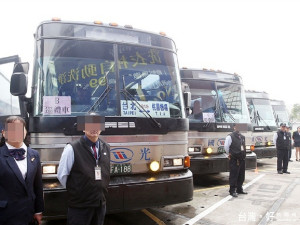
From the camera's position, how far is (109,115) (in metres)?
4.24

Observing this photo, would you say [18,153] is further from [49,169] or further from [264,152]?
[264,152]

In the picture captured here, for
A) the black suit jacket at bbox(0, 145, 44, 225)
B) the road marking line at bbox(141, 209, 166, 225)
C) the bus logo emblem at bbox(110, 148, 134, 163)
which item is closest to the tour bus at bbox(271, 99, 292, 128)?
the road marking line at bbox(141, 209, 166, 225)

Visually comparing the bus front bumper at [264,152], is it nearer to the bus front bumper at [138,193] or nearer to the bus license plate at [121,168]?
the bus front bumper at [138,193]

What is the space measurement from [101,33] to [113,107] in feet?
3.98

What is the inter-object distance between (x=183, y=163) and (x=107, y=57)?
208 centimetres

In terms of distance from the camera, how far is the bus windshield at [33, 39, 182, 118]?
162 inches

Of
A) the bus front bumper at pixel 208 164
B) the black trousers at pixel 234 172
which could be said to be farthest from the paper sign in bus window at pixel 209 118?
the black trousers at pixel 234 172

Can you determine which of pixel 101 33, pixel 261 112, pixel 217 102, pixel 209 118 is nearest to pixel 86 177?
pixel 101 33

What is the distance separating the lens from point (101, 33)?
4574 mm

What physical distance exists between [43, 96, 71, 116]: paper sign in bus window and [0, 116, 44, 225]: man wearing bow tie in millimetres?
1249

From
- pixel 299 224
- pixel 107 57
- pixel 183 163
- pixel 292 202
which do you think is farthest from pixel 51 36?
pixel 292 202

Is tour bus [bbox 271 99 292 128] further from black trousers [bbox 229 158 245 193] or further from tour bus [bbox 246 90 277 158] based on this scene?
black trousers [bbox 229 158 245 193]

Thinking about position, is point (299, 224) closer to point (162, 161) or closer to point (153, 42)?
point (162, 161)

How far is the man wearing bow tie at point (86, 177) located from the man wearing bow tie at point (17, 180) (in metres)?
0.30
